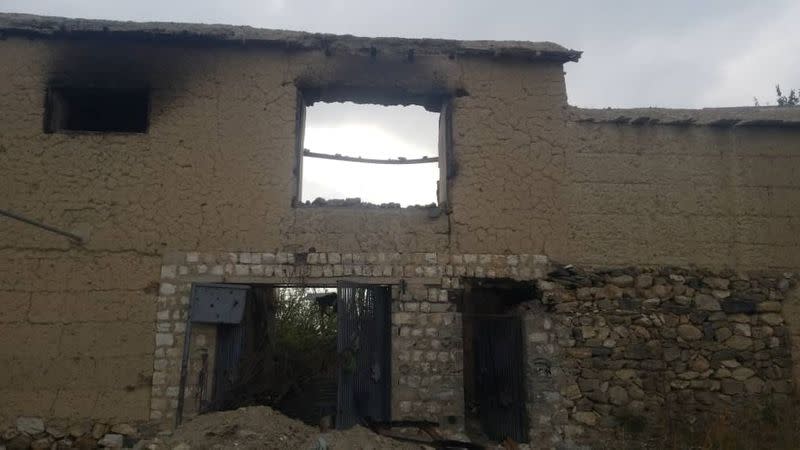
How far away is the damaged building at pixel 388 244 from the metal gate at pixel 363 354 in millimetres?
24

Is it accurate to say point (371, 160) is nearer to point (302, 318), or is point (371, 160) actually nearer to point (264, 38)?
point (264, 38)

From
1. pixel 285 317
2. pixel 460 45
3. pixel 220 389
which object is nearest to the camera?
pixel 220 389

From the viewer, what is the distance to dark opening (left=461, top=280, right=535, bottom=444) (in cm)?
748

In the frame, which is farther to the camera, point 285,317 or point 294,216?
point 285,317

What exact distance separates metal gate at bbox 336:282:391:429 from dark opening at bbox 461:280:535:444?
104 centimetres

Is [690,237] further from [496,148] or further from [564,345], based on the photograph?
[496,148]

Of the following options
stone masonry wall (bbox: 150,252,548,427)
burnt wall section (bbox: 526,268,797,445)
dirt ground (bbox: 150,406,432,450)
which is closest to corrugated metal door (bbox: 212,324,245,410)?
stone masonry wall (bbox: 150,252,548,427)

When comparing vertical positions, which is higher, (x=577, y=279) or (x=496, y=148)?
(x=496, y=148)

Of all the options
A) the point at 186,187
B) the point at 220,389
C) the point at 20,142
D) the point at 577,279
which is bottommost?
the point at 220,389

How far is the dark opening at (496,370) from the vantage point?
748 cm

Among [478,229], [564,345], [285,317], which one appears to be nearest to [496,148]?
[478,229]

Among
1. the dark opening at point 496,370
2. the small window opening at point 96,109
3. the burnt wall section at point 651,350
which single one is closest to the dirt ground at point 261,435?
the dark opening at point 496,370

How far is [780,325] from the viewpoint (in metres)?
7.62

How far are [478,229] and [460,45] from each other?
2490 millimetres
